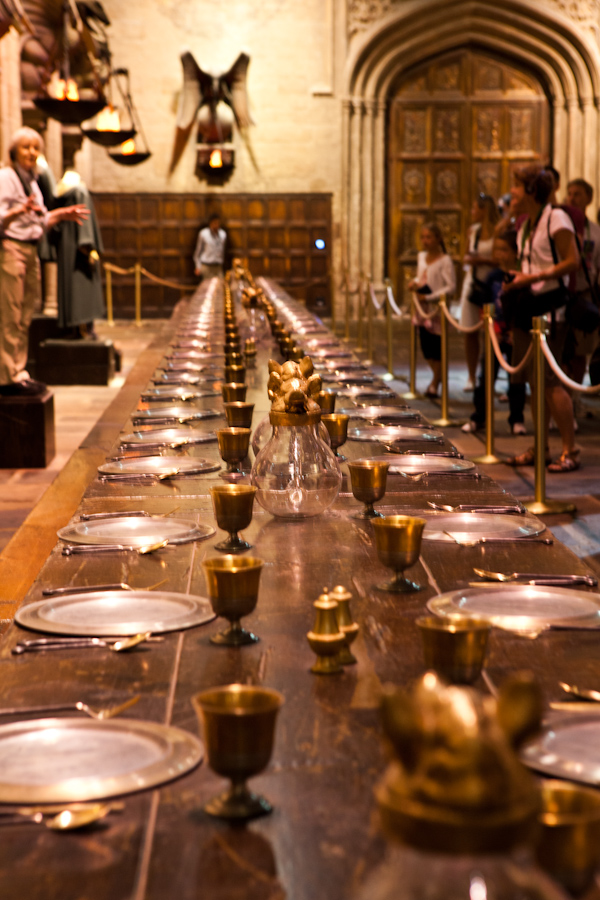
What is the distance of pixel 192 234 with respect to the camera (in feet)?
65.3

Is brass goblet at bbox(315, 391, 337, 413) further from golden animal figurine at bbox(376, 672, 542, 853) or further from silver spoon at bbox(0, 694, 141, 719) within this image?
golden animal figurine at bbox(376, 672, 542, 853)

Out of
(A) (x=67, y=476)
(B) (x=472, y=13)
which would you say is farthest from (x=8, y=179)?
(B) (x=472, y=13)

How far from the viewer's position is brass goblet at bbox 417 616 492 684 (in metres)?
1.46

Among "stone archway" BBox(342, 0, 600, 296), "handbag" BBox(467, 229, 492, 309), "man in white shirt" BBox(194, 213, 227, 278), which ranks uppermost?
"stone archway" BBox(342, 0, 600, 296)

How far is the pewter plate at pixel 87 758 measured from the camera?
1270 mm

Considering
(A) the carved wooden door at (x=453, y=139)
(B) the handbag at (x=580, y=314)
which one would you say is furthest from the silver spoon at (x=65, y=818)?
(A) the carved wooden door at (x=453, y=139)

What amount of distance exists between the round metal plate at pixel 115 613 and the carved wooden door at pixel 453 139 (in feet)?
62.1

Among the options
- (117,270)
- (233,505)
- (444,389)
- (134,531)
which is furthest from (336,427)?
(117,270)

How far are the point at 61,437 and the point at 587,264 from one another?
4.33 m

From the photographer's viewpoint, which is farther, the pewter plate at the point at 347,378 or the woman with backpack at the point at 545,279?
the woman with backpack at the point at 545,279

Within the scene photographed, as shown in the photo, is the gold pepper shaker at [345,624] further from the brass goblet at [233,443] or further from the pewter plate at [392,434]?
the pewter plate at [392,434]

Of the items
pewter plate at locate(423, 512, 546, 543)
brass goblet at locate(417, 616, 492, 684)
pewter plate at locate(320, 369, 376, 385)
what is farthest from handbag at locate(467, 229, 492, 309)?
brass goblet at locate(417, 616, 492, 684)

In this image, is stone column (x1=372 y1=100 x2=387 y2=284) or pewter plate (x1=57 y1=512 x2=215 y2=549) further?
stone column (x1=372 y1=100 x2=387 y2=284)

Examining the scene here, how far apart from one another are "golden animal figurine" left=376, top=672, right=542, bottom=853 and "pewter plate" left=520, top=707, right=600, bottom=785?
569 millimetres
